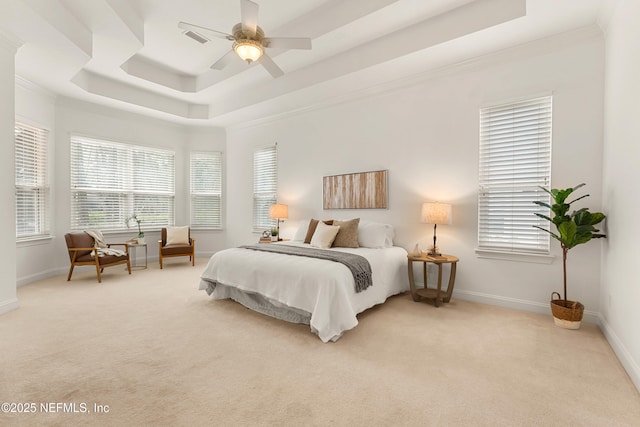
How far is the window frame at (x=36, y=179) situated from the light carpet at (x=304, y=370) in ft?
6.95

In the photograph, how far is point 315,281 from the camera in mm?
2869

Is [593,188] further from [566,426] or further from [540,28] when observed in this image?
[566,426]

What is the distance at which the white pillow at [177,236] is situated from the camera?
19.7 feet

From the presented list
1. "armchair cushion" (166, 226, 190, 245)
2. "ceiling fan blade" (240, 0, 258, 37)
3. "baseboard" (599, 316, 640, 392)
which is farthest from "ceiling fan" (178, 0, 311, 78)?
"armchair cushion" (166, 226, 190, 245)

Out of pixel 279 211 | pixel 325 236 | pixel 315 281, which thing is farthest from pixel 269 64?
pixel 279 211

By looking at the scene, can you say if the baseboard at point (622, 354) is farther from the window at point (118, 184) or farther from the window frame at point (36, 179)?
the window at point (118, 184)

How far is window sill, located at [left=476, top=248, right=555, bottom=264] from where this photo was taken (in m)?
3.37

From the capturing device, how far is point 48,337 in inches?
A: 108

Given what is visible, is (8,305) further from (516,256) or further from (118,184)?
(516,256)

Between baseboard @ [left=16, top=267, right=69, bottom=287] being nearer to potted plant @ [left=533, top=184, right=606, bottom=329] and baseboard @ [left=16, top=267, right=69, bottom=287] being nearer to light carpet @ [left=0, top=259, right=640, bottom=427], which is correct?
light carpet @ [left=0, top=259, right=640, bottom=427]

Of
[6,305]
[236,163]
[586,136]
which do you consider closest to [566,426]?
[586,136]

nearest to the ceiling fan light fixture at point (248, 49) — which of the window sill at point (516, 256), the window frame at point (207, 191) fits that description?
the window sill at point (516, 256)

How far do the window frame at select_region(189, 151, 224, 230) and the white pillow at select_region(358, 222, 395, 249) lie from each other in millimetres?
4137

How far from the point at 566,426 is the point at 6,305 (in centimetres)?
525
